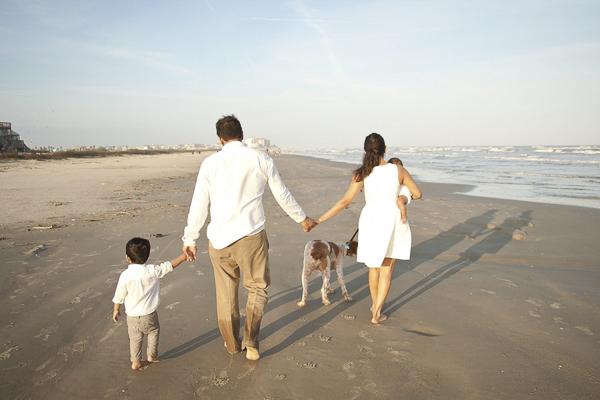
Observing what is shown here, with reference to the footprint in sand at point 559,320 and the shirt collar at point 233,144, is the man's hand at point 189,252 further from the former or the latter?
the footprint in sand at point 559,320

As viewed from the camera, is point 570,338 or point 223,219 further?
point 570,338

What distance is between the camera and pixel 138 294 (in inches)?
112

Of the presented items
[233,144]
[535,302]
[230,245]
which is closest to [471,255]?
[535,302]

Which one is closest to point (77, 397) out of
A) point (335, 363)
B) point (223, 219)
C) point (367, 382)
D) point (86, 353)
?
point (86, 353)

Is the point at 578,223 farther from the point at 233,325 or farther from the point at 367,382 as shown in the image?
the point at 233,325

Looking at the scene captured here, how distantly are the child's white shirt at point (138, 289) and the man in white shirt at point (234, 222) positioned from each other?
35cm

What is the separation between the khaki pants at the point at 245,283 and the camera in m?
2.98

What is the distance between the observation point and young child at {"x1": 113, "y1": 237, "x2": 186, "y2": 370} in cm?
284

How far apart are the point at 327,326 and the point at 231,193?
6.20ft

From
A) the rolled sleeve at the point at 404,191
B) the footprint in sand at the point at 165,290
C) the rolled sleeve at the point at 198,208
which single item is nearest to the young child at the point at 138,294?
the rolled sleeve at the point at 198,208

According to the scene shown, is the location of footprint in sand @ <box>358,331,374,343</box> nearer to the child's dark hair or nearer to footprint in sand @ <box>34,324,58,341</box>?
the child's dark hair

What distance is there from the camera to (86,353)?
317 centimetres

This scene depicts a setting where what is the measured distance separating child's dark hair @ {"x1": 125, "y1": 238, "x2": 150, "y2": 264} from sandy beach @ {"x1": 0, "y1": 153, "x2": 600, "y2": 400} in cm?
97

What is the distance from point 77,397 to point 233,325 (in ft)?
4.13
